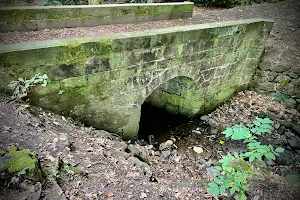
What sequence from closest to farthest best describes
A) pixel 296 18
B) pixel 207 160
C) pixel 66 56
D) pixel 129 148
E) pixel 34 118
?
1. pixel 34 118
2. pixel 66 56
3. pixel 129 148
4. pixel 207 160
5. pixel 296 18

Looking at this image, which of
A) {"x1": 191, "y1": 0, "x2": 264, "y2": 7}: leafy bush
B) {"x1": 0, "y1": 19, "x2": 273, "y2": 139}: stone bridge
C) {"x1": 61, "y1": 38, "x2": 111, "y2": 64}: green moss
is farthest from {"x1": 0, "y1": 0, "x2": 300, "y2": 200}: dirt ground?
{"x1": 191, "y1": 0, "x2": 264, "y2": 7}: leafy bush

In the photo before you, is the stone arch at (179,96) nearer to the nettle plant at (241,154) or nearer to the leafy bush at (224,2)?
the nettle plant at (241,154)

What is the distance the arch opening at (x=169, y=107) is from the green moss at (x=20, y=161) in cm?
352

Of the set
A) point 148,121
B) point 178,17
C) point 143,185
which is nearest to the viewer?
point 143,185

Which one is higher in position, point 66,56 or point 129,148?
point 66,56

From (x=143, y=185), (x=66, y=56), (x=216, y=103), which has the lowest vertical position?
(x=216, y=103)

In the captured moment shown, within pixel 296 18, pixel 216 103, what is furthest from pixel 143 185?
pixel 296 18

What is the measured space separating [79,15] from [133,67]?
9.01 ft

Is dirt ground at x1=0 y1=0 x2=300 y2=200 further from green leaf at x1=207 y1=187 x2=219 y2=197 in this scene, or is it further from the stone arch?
the stone arch

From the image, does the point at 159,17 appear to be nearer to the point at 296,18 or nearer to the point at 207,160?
the point at 207,160

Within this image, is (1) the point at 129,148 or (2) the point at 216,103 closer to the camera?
(1) the point at 129,148

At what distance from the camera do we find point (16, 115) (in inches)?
130

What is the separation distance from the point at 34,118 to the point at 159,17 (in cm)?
516

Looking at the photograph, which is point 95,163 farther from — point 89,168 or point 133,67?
point 133,67
